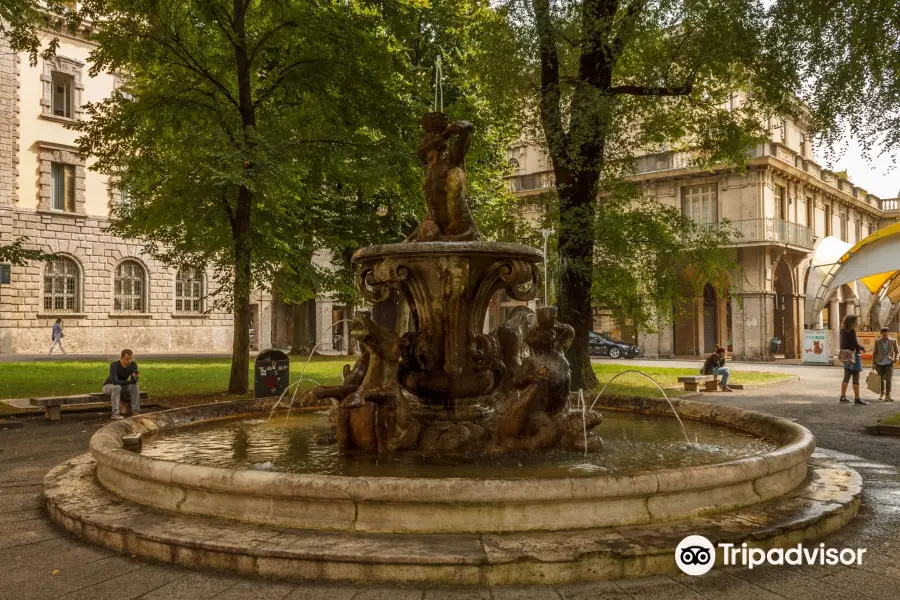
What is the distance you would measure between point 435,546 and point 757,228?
106ft

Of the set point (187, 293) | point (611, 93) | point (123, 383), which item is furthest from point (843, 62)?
point (187, 293)

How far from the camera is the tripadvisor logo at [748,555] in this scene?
4152mm

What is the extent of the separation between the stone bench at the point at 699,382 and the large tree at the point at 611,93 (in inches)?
124

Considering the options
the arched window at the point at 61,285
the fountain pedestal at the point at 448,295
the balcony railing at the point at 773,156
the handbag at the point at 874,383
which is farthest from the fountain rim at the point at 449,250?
the arched window at the point at 61,285

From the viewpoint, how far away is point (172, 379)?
18.0 meters

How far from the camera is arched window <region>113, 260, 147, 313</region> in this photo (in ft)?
108

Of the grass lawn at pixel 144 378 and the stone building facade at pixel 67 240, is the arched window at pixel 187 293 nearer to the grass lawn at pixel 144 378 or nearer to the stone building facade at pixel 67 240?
the stone building facade at pixel 67 240

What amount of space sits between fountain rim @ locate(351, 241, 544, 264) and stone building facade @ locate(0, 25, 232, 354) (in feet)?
82.1

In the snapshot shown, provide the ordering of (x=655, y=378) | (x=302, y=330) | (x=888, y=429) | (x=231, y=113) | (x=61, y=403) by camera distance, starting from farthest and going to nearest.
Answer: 1. (x=302, y=330)
2. (x=655, y=378)
3. (x=231, y=113)
4. (x=61, y=403)
5. (x=888, y=429)

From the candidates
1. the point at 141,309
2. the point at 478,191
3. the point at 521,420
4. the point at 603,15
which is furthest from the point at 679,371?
the point at 141,309

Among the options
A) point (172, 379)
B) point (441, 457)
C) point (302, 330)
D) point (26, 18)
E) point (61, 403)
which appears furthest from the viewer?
point (302, 330)

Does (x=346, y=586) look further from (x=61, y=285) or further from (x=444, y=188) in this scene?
(x=61, y=285)

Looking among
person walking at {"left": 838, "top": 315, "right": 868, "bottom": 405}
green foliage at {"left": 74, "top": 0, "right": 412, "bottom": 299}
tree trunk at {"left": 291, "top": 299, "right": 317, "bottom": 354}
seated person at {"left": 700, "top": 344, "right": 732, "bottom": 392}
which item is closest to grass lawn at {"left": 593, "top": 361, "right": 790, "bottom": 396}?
seated person at {"left": 700, "top": 344, "right": 732, "bottom": 392}

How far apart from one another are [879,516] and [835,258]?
3015cm
